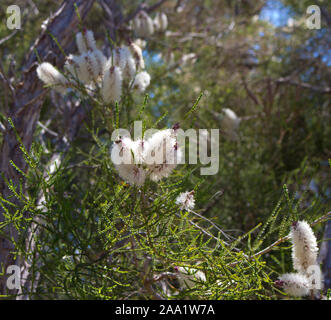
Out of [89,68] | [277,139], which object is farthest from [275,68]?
[89,68]

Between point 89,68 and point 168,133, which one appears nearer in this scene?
point 168,133

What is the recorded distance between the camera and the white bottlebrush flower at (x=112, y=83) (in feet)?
3.05

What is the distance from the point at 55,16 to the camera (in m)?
1.30

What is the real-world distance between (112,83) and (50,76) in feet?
0.81

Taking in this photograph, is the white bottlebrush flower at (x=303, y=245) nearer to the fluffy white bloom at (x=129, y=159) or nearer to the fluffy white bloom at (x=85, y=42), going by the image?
the fluffy white bloom at (x=129, y=159)

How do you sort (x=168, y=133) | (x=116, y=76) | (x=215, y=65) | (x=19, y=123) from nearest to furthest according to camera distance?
1. (x=168, y=133)
2. (x=116, y=76)
3. (x=19, y=123)
4. (x=215, y=65)

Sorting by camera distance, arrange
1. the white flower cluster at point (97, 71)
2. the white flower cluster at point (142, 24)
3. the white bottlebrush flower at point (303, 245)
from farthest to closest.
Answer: the white flower cluster at point (142, 24)
the white flower cluster at point (97, 71)
the white bottlebrush flower at point (303, 245)

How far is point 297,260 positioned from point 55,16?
113 centimetres

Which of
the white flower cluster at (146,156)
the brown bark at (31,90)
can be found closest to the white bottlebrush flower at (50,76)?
the brown bark at (31,90)

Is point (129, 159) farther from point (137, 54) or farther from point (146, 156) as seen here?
point (137, 54)

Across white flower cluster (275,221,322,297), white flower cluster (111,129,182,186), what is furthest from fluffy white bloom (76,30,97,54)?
white flower cluster (275,221,322,297)

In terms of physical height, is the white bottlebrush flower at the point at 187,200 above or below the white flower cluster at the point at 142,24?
below

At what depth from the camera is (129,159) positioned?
730 mm
